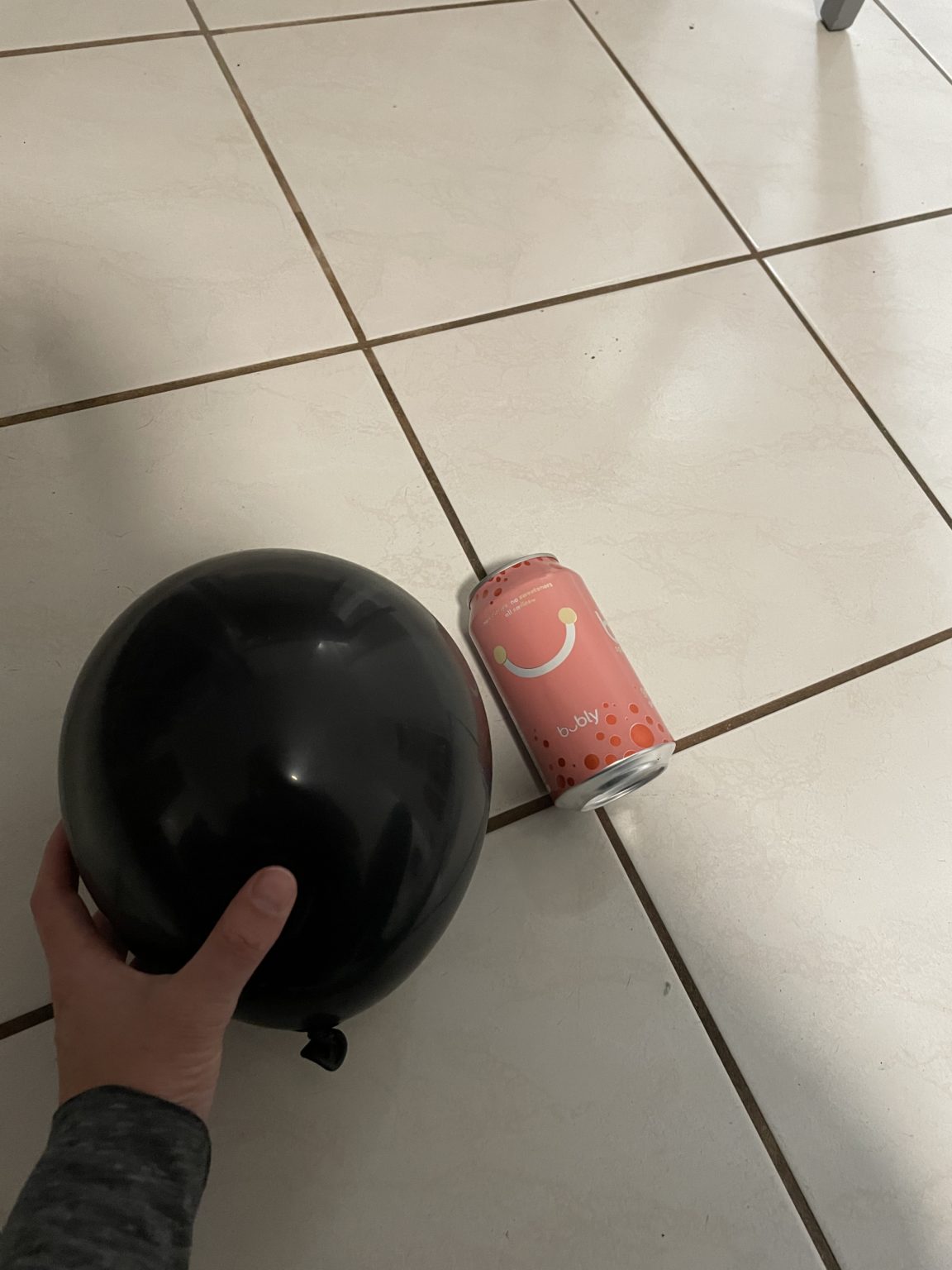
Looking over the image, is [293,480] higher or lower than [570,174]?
lower

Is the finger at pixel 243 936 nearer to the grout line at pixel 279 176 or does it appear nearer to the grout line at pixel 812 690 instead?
the grout line at pixel 812 690

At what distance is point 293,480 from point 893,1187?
0.74 meters

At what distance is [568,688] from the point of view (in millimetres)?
699

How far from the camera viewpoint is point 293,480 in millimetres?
845

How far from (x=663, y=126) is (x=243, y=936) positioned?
3.57 ft

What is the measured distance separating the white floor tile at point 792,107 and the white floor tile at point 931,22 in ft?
0.13

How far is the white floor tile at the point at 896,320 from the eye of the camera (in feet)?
3.26

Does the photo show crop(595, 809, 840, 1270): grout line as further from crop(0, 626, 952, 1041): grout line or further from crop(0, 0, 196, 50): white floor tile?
crop(0, 0, 196, 50): white floor tile

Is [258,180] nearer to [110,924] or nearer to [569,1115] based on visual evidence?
[110,924]

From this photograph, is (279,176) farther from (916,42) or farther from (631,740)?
(916,42)

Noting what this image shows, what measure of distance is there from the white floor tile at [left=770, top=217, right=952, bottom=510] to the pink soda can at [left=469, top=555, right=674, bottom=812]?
0.48 meters

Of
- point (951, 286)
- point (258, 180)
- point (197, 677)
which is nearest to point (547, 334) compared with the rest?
point (258, 180)

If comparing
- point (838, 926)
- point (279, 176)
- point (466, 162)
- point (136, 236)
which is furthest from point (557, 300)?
point (838, 926)

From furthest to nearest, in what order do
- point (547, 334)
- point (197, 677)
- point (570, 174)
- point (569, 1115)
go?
point (570, 174)
point (547, 334)
point (569, 1115)
point (197, 677)
